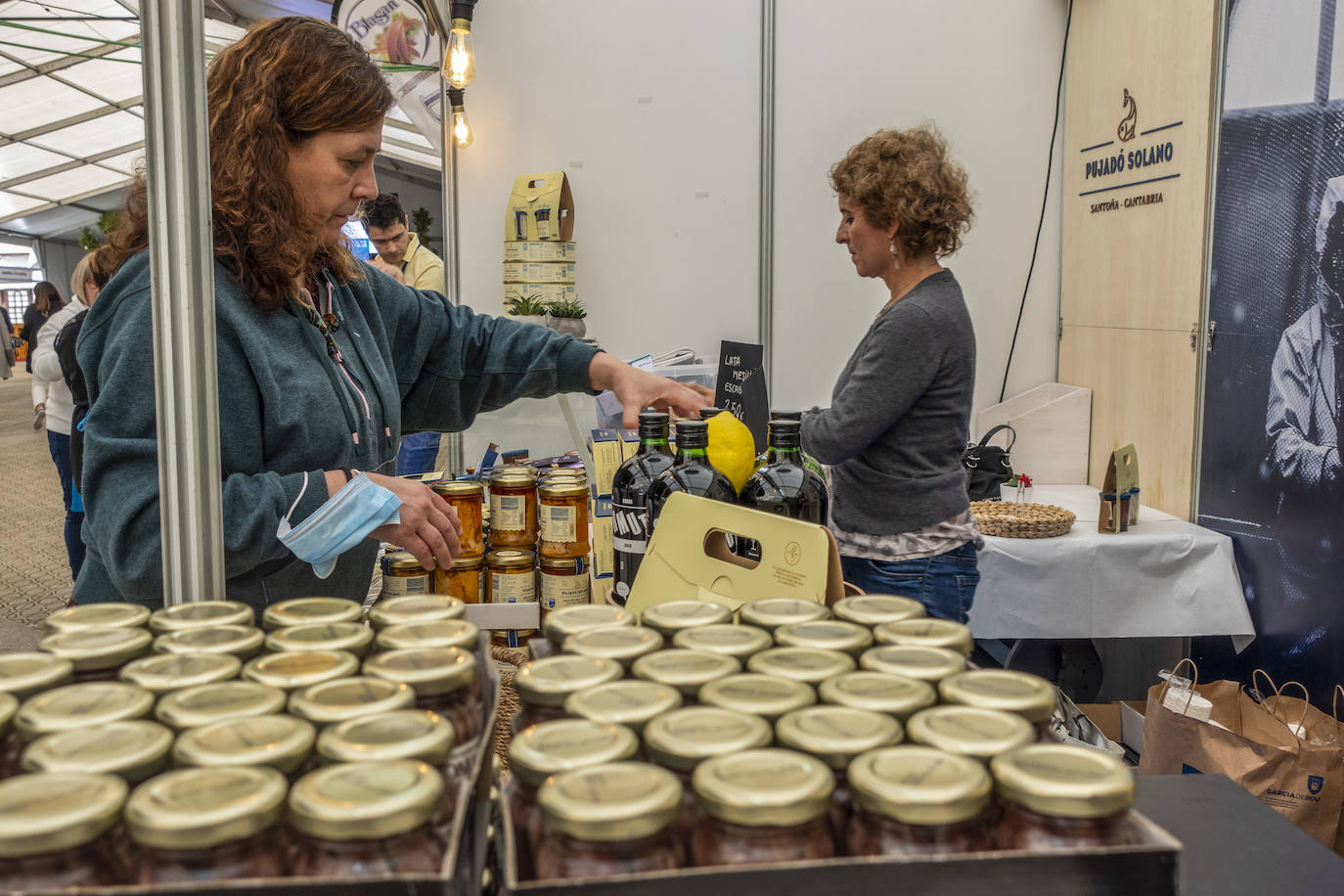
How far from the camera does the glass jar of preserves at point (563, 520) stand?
66.3 inches

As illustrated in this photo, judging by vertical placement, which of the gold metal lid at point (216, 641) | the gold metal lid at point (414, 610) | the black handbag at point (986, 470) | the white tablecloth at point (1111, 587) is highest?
the gold metal lid at point (414, 610)

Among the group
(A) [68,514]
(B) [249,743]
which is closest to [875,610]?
(B) [249,743]

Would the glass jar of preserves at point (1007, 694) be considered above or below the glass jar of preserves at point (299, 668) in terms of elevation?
below

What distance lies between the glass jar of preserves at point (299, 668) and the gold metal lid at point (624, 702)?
0.53 ft

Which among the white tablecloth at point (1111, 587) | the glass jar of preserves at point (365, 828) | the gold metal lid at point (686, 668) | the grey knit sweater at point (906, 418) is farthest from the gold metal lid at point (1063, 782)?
the white tablecloth at point (1111, 587)

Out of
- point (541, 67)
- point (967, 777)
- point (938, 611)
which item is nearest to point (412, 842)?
point (967, 777)

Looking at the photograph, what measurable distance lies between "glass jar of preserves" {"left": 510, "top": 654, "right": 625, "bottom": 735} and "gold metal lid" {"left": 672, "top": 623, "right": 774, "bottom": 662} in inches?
3.0

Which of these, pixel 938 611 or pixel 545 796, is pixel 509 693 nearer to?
pixel 545 796

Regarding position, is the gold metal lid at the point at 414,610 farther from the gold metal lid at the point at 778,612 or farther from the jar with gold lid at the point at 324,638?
the gold metal lid at the point at 778,612

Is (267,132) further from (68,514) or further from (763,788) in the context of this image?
(68,514)

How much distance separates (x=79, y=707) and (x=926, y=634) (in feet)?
1.96

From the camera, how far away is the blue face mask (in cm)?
115

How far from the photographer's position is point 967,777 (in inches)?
21.5

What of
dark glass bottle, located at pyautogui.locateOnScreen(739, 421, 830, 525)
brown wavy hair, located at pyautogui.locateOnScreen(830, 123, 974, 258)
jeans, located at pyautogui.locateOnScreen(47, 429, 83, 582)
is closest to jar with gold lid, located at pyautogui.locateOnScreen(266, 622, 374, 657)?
dark glass bottle, located at pyautogui.locateOnScreen(739, 421, 830, 525)
